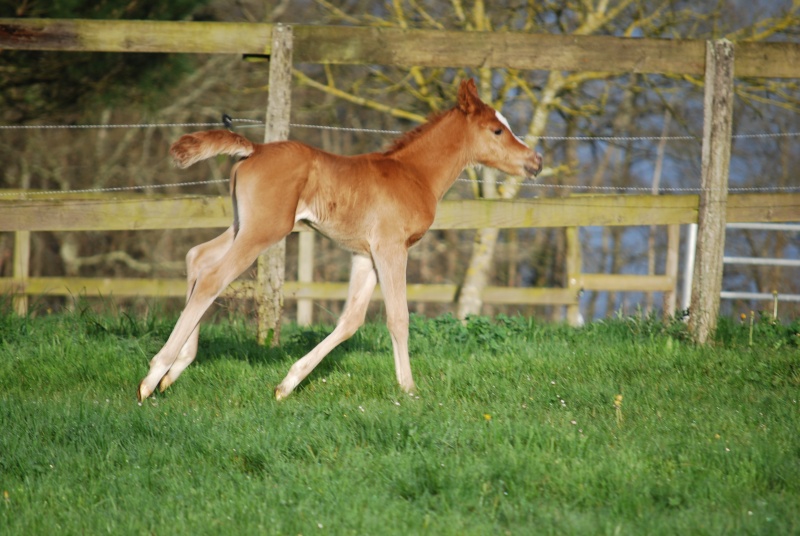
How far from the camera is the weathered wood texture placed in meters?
6.92

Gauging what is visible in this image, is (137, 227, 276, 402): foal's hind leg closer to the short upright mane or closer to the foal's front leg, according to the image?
the foal's front leg

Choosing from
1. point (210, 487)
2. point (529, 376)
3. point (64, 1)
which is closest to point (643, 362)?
point (529, 376)

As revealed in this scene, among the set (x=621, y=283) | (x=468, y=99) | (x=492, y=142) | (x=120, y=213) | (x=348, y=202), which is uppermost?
(x=468, y=99)

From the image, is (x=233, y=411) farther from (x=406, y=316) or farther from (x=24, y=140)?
(x=24, y=140)

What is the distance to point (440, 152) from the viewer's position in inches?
240

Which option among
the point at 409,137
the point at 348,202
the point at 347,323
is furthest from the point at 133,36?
the point at 347,323

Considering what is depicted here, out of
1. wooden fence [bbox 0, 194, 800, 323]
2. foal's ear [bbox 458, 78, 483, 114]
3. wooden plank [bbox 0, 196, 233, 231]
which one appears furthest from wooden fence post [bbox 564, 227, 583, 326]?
foal's ear [bbox 458, 78, 483, 114]

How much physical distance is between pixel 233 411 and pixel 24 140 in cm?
1489

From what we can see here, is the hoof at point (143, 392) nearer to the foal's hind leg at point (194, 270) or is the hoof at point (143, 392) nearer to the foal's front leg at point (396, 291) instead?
the foal's hind leg at point (194, 270)

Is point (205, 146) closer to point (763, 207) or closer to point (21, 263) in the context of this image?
point (763, 207)

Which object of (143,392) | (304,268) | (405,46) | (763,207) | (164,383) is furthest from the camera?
(304,268)

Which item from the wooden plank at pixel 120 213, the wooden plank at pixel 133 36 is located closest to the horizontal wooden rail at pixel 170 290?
the wooden plank at pixel 120 213

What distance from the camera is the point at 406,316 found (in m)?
5.68

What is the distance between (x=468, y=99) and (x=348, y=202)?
1.19 m
